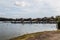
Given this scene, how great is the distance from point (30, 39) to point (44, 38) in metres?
2.37

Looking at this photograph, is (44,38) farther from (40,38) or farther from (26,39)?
(26,39)

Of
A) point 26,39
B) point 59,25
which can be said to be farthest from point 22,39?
point 59,25

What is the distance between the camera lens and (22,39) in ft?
110

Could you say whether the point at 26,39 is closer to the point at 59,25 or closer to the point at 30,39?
the point at 30,39

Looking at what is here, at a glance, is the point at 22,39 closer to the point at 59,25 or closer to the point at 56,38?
the point at 56,38

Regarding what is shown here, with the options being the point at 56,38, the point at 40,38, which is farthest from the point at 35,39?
the point at 56,38

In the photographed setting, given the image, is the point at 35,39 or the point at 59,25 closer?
the point at 35,39

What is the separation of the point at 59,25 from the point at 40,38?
24339mm

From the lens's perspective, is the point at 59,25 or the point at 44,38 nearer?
the point at 44,38

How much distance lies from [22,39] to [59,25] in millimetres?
24119

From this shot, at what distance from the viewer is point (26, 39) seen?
32906 millimetres

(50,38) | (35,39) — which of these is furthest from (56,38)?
(35,39)

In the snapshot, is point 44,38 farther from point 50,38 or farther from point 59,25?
point 59,25

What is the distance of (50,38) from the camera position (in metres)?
32.0
